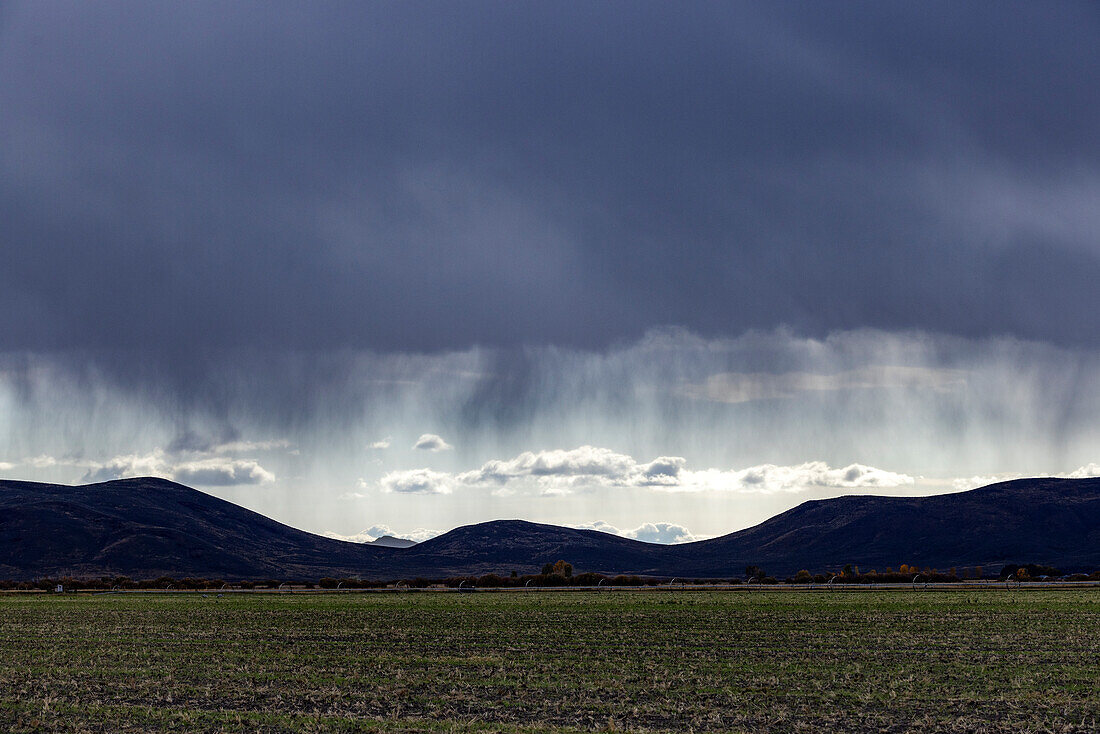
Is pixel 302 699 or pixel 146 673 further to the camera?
pixel 146 673

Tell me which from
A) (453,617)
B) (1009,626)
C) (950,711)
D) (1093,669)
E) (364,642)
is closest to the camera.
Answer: (950,711)

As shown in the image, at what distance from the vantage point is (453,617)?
208 feet

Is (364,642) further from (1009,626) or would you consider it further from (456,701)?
(1009,626)

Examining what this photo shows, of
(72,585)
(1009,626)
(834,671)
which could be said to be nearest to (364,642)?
(834,671)

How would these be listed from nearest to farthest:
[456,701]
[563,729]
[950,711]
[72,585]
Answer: [563,729]
[950,711]
[456,701]
[72,585]

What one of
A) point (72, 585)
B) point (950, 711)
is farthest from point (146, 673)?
point (72, 585)

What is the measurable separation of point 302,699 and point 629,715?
30.6 feet

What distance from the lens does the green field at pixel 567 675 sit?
24.2 m

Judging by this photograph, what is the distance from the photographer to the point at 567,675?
31562 millimetres

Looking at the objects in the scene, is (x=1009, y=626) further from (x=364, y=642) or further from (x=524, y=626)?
(x=364, y=642)

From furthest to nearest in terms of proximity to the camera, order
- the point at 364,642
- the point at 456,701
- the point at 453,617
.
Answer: the point at 453,617 → the point at 364,642 → the point at 456,701

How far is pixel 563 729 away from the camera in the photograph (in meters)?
22.8

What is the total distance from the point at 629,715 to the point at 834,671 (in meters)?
10.1

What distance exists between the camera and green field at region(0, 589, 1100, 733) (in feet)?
79.4
